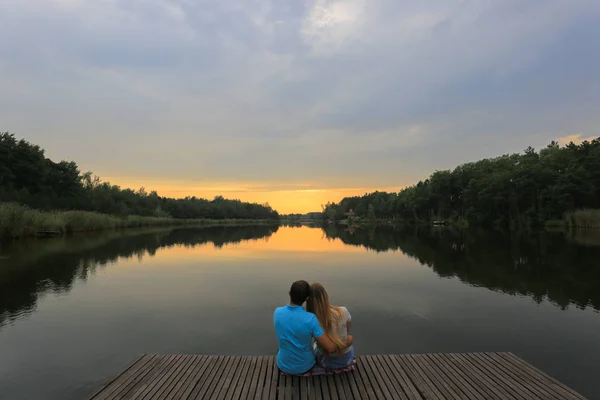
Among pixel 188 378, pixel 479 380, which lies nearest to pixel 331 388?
pixel 188 378

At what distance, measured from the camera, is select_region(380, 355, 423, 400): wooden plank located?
4391 millimetres

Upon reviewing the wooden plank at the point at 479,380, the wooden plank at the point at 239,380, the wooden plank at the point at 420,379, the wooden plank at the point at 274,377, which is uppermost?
the wooden plank at the point at 274,377

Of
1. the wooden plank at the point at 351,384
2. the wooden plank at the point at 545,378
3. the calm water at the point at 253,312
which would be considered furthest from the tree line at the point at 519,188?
the wooden plank at the point at 351,384

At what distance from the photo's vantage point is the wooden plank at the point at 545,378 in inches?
175

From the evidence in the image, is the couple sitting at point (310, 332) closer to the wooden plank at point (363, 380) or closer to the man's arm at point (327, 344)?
the man's arm at point (327, 344)

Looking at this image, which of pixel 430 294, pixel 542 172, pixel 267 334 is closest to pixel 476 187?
pixel 542 172

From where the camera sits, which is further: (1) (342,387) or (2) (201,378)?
(2) (201,378)

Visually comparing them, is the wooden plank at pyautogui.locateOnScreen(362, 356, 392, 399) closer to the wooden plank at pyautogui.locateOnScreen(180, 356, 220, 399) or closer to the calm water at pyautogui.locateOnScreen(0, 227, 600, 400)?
the calm water at pyautogui.locateOnScreen(0, 227, 600, 400)

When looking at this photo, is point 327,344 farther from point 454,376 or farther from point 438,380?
point 454,376

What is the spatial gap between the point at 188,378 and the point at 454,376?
145 inches

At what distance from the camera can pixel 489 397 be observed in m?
4.36

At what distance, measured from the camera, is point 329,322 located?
4.55 meters

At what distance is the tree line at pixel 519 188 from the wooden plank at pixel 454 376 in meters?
58.4

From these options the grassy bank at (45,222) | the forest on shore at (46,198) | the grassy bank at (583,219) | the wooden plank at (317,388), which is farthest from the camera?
the grassy bank at (583,219)
